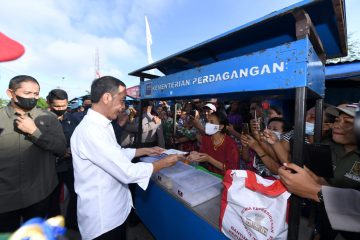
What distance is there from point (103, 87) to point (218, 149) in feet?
6.13

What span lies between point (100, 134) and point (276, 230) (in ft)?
4.83

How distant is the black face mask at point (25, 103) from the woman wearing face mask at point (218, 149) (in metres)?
1.95

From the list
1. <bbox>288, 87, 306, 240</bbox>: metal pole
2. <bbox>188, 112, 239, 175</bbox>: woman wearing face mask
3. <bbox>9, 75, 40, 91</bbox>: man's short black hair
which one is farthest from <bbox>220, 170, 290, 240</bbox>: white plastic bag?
<bbox>9, 75, 40, 91</bbox>: man's short black hair

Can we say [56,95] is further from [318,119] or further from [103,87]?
[318,119]

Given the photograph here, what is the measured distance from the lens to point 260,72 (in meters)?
1.44

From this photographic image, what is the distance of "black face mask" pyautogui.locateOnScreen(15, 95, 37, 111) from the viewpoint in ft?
6.88

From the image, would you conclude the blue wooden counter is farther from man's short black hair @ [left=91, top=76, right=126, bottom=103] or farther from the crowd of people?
man's short black hair @ [left=91, top=76, right=126, bottom=103]

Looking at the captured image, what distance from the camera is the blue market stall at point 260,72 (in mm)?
1271

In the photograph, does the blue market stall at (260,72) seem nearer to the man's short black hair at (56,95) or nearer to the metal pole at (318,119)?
the metal pole at (318,119)

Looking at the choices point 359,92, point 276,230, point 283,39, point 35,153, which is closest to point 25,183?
point 35,153

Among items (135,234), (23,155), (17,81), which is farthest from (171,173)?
(17,81)

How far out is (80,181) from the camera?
71.5 inches

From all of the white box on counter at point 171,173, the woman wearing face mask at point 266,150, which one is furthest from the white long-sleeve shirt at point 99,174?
the woman wearing face mask at point 266,150

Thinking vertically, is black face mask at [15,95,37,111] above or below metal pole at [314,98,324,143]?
above
